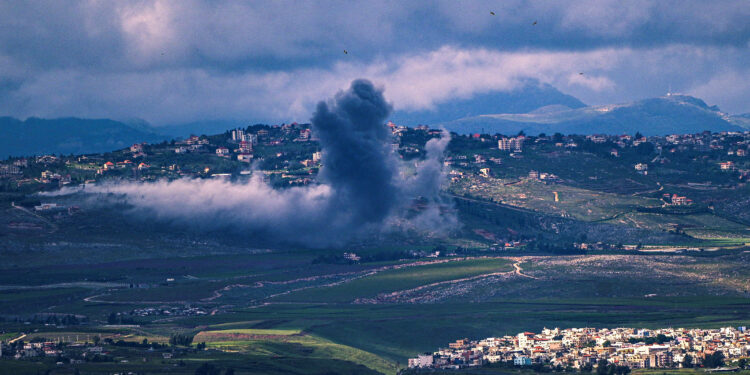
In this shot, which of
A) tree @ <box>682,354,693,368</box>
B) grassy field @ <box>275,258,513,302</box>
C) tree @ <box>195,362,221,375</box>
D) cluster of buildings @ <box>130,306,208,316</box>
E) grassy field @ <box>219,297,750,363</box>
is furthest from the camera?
grassy field @ <box>275,258,513,302</box>

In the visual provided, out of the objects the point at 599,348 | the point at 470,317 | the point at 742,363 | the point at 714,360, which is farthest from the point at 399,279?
the point at 742,363

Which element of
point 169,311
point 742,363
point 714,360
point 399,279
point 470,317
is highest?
point 399,279

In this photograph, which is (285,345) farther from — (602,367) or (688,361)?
(688,361)

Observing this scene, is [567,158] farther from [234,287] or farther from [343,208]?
[234,287]

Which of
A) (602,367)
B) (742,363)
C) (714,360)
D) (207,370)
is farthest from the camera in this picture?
(714,360)

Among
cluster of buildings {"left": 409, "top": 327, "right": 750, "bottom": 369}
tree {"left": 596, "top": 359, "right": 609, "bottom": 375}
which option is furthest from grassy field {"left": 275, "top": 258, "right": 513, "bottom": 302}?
tree {"left": 596, "top": 359, "right": 609, "bottom": 375}

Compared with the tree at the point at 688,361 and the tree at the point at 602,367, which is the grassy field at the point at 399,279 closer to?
the tree at the point at 602,367

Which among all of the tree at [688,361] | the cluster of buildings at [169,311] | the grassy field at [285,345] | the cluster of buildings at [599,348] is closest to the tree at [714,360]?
the cluster of buildings at [599,348]

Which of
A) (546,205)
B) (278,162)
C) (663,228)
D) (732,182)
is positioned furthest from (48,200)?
(732,182)

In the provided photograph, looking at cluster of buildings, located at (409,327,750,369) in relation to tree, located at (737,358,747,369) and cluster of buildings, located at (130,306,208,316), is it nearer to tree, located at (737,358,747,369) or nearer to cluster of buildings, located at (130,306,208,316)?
tree, located at (737,358,747,369)

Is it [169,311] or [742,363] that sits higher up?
[169,311]
